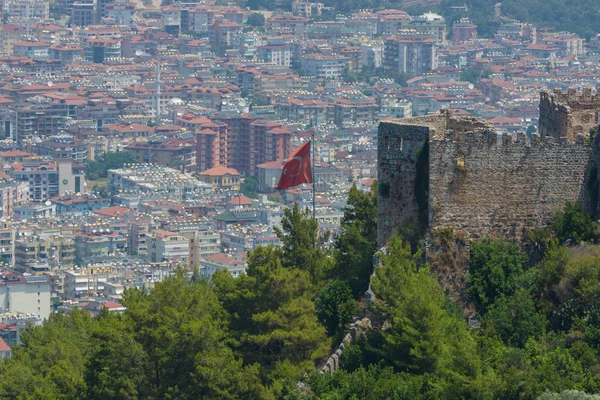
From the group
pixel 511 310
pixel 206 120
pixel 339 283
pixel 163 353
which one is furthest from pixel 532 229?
pixel 206 120

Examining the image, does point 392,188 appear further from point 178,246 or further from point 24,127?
point 24,127

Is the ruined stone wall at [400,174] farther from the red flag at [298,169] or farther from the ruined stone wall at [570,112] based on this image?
the red flag at [298,169]

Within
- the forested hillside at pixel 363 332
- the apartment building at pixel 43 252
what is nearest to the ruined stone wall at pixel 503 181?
the forested hillside at pixel 363 332

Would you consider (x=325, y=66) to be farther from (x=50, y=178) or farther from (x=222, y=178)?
(x=50, y=178)

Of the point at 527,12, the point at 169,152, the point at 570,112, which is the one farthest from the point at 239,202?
the point at 570,112

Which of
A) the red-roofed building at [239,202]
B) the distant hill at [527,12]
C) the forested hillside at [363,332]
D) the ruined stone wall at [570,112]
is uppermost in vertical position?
the ruined stone wall at [570,112]

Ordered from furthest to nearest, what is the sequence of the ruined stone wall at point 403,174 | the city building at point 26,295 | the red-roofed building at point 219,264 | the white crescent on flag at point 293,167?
the red-roofed building at point 219,264 → the city building at point 26,295 → the white crescent on flag at point 293,167 → the ruined stone wall at point 403,174
